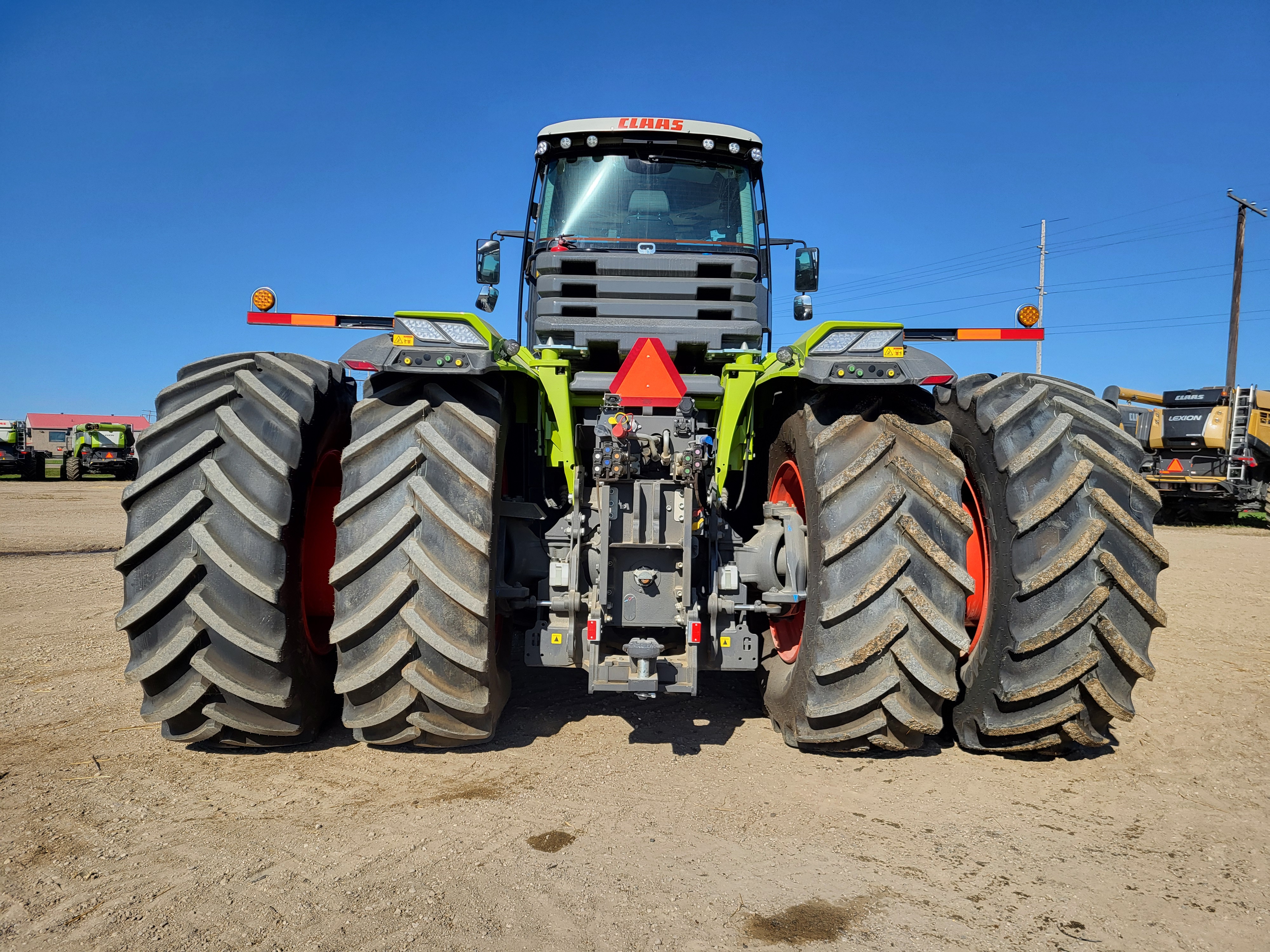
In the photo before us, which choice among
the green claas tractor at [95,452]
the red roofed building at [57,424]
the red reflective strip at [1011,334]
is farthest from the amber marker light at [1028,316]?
the red roofed building at [57,424]

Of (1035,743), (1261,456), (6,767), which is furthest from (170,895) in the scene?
(1261,456)

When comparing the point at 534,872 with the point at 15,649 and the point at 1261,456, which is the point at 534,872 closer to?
the point at 15,649

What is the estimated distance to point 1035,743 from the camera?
3773mm

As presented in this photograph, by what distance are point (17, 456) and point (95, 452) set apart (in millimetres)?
2689

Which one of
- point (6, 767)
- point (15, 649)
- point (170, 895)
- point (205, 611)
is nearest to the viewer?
point (170, 895)

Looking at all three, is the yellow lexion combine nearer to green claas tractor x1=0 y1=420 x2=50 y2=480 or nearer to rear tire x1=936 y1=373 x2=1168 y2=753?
rear tire x1=936 y1=373 x2=1168 y2=753

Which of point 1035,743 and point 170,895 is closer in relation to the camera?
point 170,895

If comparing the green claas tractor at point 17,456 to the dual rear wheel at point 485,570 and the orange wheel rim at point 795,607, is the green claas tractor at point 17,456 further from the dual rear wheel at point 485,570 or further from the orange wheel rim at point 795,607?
the orange wheel rim at point 795,607

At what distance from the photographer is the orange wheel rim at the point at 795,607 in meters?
A: 4.20

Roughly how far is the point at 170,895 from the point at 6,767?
1.75 meters

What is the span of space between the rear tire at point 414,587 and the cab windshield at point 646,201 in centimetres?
223

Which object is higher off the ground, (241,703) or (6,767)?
(241,703)

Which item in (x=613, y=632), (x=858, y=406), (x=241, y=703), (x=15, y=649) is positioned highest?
(x=858, y=406)

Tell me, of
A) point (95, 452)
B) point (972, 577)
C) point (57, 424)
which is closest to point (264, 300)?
point (972, 577)
